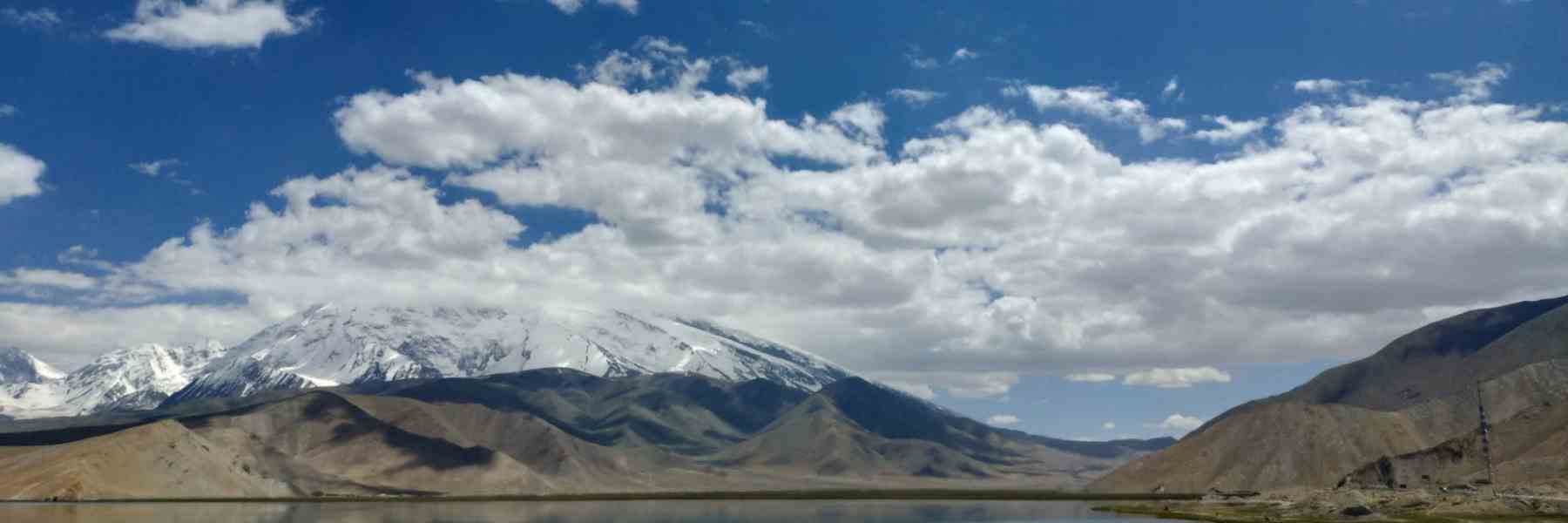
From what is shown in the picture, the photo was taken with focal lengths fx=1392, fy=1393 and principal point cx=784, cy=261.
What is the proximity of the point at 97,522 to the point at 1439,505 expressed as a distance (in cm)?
16902

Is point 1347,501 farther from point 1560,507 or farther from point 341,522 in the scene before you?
point 341,522

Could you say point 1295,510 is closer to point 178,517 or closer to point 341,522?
point 341,522

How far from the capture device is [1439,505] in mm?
177750

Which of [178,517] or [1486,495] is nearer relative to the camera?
[1486,495]

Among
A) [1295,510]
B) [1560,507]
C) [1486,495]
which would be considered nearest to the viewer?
[1560,507]

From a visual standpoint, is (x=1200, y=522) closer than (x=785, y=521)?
Yes

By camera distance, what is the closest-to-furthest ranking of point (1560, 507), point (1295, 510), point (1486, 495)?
point (1560, 507) → point (1486, 495) → point (1295, 510)

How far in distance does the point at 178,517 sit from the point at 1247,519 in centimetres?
14661

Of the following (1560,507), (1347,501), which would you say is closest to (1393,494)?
(1347,501)

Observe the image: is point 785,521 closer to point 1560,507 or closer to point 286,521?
point 286,521

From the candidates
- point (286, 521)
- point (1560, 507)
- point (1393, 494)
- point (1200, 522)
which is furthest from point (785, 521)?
point (1560, 507)

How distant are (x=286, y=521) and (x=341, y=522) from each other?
296 inches

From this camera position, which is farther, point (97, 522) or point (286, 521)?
point (286, 521)

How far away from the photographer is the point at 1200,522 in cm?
Result: 17950
